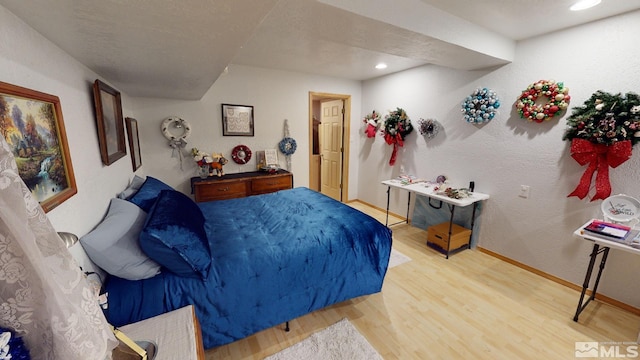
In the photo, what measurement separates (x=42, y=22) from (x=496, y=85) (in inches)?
135

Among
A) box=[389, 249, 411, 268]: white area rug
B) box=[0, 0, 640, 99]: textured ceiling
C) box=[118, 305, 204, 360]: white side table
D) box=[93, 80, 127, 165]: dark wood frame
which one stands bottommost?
box=[389, 249, 411, 268]: white area rug

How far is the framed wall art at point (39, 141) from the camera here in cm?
83

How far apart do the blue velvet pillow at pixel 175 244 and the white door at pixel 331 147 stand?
11.3ft

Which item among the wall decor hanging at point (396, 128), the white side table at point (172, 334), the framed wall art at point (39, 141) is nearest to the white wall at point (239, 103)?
the wall decor hanging at point (396, 128)

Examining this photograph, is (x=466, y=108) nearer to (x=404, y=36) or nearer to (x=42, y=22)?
(x=404, y=36)

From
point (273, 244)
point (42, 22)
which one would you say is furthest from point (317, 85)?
point (42, 22)

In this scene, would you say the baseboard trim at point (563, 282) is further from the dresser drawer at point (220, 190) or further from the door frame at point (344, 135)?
the dresser drawer at point (220, 190)

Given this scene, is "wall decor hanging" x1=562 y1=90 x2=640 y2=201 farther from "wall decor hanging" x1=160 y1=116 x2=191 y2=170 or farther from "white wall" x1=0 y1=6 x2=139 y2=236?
"wall decor hanging" x1=160 y1=116 x2=191 y2=170

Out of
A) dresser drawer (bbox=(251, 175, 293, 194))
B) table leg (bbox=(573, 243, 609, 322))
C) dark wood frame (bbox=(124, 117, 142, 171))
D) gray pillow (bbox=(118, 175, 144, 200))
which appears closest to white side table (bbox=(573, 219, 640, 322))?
table leg (bbox=(573, 243, 609, 322))

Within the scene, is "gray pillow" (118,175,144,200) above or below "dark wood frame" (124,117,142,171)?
below

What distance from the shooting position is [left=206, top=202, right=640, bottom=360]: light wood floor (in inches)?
66.7

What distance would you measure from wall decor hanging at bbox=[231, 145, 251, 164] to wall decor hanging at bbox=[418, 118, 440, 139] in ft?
8.12

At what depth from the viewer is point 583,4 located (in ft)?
5.68

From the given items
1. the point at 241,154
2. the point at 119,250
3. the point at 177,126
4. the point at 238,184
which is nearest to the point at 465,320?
the point at 119,250
